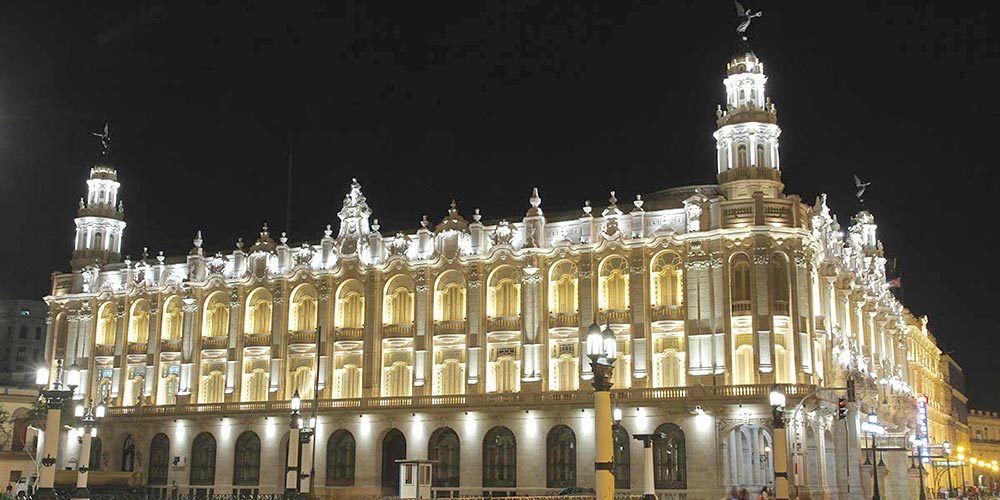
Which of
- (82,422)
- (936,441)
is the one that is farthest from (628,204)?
(936,441)

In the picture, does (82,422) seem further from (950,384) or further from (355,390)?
(950,384)

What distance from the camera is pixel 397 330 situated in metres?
76.6

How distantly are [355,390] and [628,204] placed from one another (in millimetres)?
22959

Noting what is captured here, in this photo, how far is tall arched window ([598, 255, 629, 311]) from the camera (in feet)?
228

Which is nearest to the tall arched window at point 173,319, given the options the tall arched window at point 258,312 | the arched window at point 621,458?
the tall arched window at point 258,312

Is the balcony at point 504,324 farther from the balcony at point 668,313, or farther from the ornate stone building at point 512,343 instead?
the balcony at point 668,313

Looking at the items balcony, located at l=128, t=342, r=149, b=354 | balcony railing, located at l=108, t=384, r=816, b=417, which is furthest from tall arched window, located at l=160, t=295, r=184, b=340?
balcony railing, located at l=108, t=384, r=816, b=417

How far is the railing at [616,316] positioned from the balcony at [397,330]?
14.2 meters

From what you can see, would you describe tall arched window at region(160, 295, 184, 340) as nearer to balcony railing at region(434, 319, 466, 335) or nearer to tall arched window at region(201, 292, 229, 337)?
tall arched window at region(201, 292, 229, 337)

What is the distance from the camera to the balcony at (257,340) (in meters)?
81.3

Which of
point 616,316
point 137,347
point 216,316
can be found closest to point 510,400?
point 616,316

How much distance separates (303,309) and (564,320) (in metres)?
21.0

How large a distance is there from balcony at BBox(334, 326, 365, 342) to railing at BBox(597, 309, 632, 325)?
1798cm

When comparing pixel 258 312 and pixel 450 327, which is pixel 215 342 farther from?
pixel 450 327
